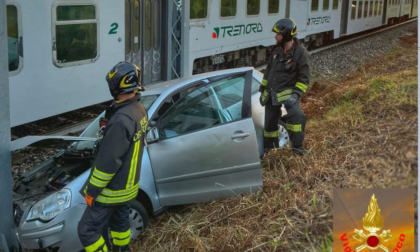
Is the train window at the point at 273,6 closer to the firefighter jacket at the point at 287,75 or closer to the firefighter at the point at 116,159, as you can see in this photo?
the firefighter jacket at the point at 287,75

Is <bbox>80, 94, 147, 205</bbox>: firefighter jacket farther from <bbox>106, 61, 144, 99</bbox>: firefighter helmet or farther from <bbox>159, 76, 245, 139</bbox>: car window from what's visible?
<bbox>159, 76, 245, 139</bbox>: car window

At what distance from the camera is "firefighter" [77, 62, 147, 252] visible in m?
3.75

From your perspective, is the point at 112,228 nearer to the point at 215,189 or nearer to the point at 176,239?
the point at 176,239

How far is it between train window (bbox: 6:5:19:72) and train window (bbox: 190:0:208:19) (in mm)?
4323

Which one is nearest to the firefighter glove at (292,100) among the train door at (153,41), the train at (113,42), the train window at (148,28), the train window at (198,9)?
the train at (113,42)

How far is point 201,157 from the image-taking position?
15.9 feet

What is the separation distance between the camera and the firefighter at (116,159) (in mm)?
3748

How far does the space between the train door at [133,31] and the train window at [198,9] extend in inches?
51.5

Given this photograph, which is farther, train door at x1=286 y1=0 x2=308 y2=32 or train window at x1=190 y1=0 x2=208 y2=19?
train door at x1=286 y1=0 x2=308 y2=32

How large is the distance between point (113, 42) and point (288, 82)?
165 inches

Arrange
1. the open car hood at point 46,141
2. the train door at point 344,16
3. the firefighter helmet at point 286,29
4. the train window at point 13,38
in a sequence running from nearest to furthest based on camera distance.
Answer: the open car hood at point 46,141
the firefighter helmet at point 286,29
the train window at point 13,38
the train door at point 344,16

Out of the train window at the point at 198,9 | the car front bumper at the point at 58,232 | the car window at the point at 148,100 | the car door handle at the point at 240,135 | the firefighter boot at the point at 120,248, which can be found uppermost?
the train window at the point at 198,9

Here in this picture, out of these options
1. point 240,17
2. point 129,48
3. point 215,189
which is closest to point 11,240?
point 215,189
